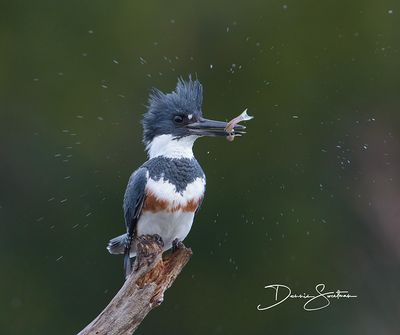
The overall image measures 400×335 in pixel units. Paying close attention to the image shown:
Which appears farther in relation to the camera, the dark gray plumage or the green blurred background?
the green blurred background

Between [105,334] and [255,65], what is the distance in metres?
4.42

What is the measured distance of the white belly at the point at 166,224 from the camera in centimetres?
478

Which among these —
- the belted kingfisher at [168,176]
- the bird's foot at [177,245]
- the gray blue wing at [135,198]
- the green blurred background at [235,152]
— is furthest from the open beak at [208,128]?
the green blurred background at [235,152]

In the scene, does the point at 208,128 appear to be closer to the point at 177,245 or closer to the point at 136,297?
the point at 177,245

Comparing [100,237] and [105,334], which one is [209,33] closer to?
[100,237]

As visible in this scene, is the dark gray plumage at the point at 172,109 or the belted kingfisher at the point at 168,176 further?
the dark gray plumage at the point at 172,109

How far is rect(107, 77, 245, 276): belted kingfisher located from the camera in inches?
189

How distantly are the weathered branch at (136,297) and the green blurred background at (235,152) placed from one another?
Result: 138 inches

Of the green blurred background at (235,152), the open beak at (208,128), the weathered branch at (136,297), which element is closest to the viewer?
the weathered branch at (136,297)

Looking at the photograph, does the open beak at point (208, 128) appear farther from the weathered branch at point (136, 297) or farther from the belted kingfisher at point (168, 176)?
the weathered branch at point (136, 297)

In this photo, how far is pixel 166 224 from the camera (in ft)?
15.7

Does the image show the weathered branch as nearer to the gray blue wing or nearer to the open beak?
the gray blue wing

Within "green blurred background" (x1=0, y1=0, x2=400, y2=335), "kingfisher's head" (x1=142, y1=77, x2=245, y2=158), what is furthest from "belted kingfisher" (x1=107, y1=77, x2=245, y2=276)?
"green blurred background" (x1=0, y1=0, x2=400, y2=335)

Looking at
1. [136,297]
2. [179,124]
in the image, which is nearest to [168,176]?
[179,124]
